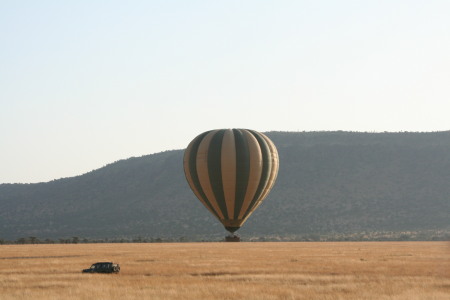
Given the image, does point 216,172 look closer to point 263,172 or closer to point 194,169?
point 194,169

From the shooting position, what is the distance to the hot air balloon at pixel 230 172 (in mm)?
75125

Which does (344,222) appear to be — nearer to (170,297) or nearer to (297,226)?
(297,226)

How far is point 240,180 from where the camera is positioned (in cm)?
7519

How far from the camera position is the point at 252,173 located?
7550 centimetres

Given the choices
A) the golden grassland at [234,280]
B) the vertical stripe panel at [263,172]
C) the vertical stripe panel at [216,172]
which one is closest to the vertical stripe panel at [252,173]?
the vertical stripe panel at [263,172]

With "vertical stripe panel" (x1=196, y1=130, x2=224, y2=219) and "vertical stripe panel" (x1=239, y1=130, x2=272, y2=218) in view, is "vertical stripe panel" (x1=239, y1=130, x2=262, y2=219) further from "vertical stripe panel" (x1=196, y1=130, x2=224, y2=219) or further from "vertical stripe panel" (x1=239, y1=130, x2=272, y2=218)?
"vertical stripe panel" (x1=196, y1=130, x2=224, y2=219)

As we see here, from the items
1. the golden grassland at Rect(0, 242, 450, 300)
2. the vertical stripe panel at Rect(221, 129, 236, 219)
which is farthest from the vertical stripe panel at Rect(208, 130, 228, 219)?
the golden grassland at Rect(0, 242, 450, 300)

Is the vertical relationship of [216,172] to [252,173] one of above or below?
above

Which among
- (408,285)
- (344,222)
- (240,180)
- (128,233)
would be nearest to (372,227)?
(344,222)

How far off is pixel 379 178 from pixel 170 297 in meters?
169

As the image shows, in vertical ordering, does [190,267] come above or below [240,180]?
below

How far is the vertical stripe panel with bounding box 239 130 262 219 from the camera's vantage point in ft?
248

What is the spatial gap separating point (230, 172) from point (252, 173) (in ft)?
6.46

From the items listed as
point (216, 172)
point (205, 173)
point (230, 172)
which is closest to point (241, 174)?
point (230, 172)
